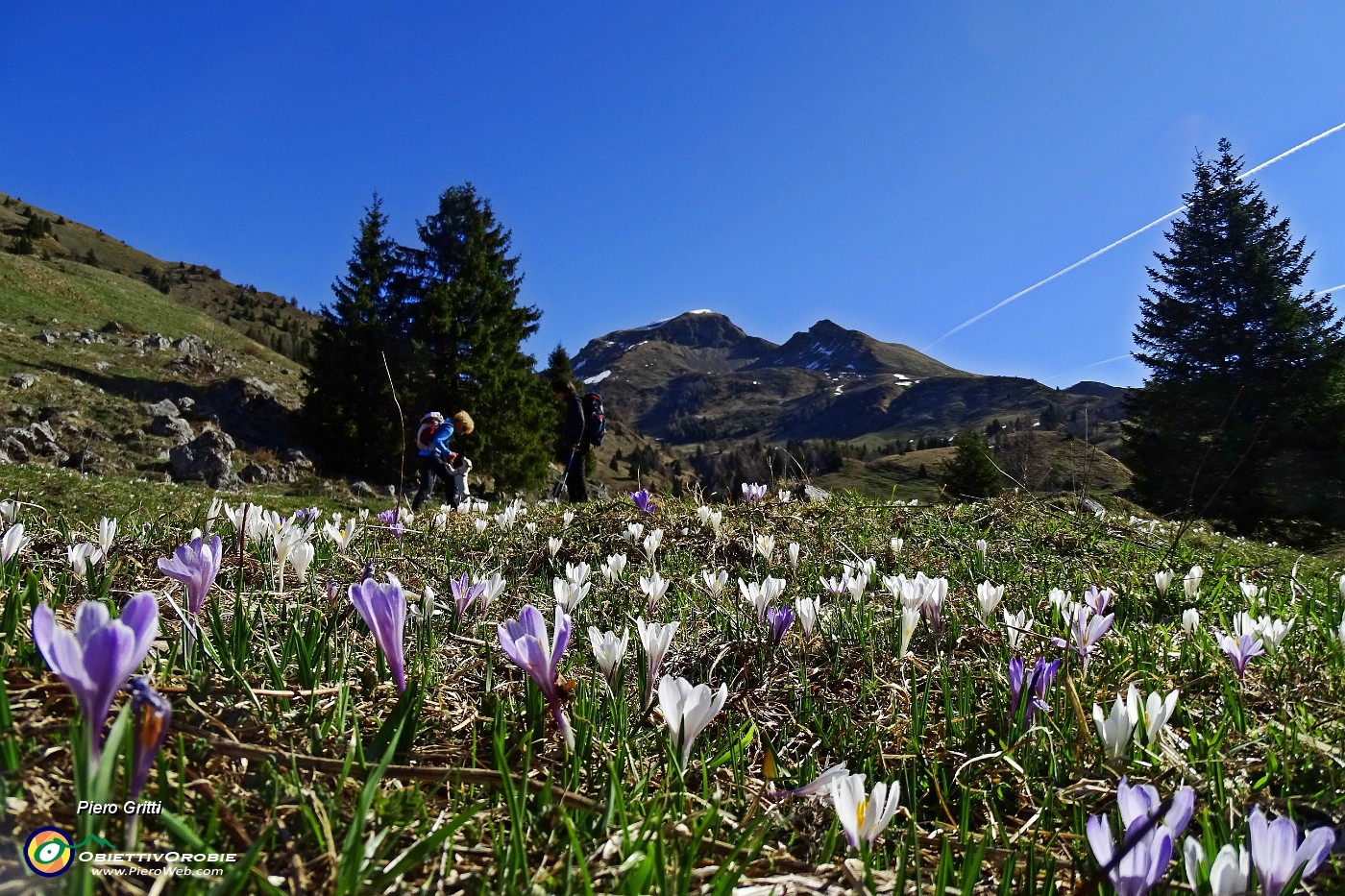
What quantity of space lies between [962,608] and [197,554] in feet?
8.87

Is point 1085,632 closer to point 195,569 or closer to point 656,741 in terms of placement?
point 656,741

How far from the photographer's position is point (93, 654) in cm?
80

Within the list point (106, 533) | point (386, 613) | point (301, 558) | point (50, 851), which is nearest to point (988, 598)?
point (386, 613)

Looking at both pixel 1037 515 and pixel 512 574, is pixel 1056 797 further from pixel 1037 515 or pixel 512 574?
pixel 1037 515

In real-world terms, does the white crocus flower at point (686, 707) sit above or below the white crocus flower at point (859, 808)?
above

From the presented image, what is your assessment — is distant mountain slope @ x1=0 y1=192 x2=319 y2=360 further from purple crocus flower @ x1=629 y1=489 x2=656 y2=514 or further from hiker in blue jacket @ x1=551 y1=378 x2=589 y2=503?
purple crocus flower @ x1=629 y1=489 x2=656 y2=514

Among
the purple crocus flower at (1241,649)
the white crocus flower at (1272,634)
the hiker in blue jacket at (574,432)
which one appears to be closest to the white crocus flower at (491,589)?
the purple crocus flower at (1241,649)

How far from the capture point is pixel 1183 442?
26078 millimetres

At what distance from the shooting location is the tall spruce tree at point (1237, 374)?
943 inches

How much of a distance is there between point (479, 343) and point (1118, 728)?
31.0m

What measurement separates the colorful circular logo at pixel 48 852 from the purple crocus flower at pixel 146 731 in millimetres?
73

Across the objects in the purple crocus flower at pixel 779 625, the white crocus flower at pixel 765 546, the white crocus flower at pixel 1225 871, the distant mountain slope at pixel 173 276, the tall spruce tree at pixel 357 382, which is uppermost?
the distant mountain slope at pixel 173 276

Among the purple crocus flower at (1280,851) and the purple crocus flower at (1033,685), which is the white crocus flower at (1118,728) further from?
the purple crocus flower at (1280,851)

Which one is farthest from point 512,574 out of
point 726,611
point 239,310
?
point 239,310
